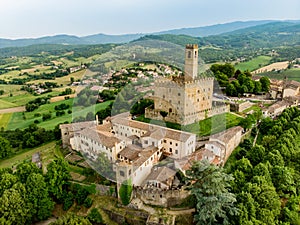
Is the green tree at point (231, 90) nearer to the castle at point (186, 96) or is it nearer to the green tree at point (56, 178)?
the castle at point (186, 96)

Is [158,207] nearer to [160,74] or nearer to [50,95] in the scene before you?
[160,74]

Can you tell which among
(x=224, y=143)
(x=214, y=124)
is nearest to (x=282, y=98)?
(x=214, y=124)

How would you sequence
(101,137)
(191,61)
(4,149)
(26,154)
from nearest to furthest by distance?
(101,137)
(191,61)
(4,149)
(26,154)

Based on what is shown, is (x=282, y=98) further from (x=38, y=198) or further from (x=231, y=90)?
(x=38, y=198)

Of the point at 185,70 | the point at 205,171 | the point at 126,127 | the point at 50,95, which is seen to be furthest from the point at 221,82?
the point at 50,95

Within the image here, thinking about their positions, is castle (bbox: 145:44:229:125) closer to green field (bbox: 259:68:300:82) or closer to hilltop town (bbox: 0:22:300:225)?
hilltop town (bbox: 0:22:300:225)

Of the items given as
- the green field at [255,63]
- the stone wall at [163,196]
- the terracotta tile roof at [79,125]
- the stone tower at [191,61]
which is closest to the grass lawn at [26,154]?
the terracotta tile roof at [79,125]

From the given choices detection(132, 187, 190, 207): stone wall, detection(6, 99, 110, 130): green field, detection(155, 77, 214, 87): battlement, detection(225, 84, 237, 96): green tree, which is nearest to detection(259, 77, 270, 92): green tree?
detection(225, 84, 237, 96): green tree
